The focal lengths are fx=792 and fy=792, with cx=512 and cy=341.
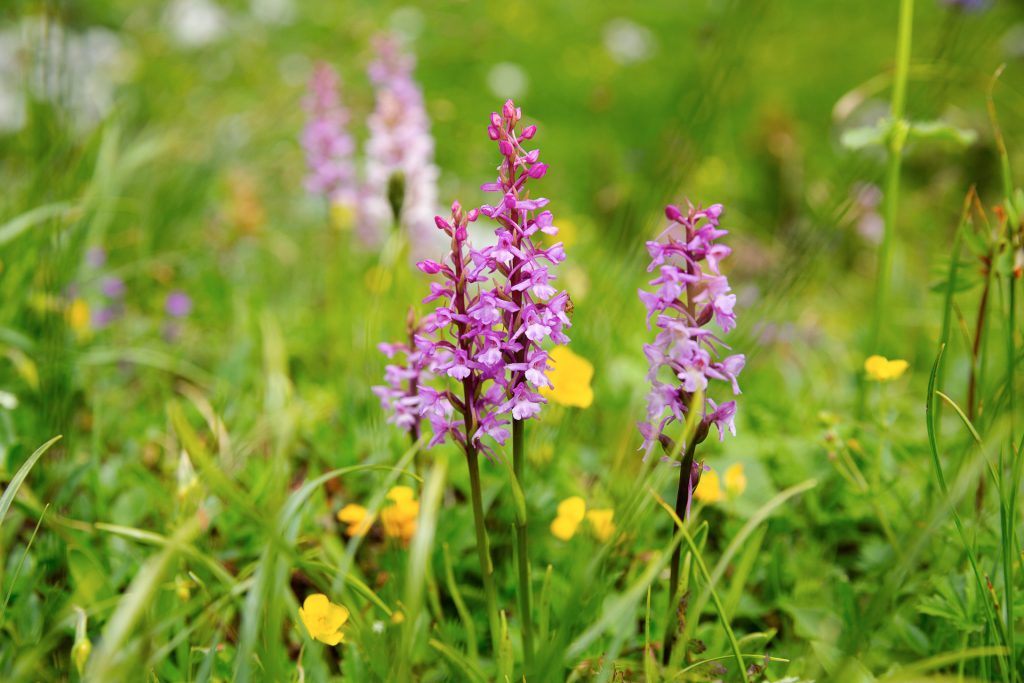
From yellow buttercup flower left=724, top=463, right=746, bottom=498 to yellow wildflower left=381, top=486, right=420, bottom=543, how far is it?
0.67 metres

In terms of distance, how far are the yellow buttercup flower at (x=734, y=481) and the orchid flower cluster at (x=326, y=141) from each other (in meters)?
1.92

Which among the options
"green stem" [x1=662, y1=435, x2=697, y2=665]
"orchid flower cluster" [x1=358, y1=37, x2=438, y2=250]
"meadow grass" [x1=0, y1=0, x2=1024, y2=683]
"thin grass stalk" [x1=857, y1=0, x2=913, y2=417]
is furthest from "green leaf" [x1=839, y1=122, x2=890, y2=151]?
"orchid flower cluster" [x1=358, y1=37, x2=438, y2=250]

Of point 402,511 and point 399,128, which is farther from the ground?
point 399,128

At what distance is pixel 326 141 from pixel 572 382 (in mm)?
1818

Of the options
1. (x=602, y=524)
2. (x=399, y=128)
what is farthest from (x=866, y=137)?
(x=399, y=128)

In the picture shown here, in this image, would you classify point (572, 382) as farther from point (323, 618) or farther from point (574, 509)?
point (323, 618)

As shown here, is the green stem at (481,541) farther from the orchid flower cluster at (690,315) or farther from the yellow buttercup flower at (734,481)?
the yellow buttercup flower at (734,481)

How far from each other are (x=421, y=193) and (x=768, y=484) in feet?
5.55

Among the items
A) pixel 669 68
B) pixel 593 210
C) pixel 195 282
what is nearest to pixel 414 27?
pixel 669 68

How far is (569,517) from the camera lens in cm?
158

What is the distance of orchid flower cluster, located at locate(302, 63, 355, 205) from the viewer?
308cm

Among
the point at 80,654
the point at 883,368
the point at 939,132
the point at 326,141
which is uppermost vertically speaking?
the point at 326,141

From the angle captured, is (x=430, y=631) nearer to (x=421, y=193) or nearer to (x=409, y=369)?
(x=409, y=369)

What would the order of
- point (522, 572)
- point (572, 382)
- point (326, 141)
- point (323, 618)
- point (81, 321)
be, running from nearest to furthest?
1. point (522, 572)
2. point (323, 618)
3. point (572, 382)
4. point (81, 321)
5. point (326, 141)
